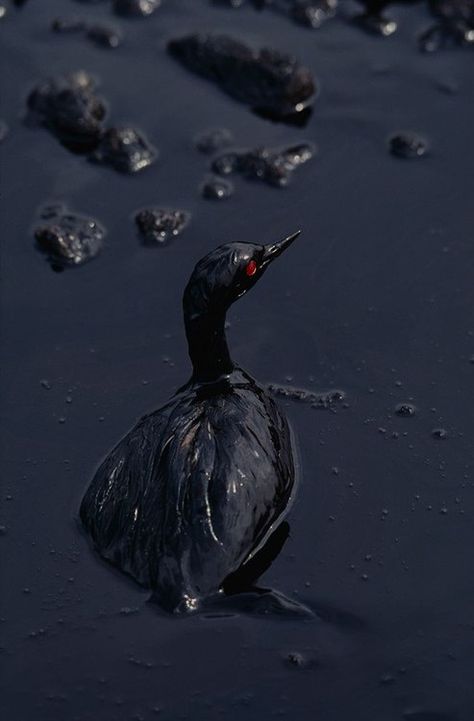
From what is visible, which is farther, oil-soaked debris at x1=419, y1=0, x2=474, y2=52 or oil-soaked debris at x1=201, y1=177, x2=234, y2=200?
oil-soaked debris at x1=419, y1=0, x2=474, y2=52

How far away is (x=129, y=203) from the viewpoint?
8516mm

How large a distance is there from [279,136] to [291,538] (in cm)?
307

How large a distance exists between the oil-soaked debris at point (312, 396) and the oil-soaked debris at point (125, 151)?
2045mm

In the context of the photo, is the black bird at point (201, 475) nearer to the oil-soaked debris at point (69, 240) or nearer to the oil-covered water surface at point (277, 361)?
the oil-covered water surface at point (277, 361)

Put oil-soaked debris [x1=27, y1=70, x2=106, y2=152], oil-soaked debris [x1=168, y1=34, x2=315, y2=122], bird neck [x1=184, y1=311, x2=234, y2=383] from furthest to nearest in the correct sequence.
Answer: oil-soaked debris [x1=168, y1=34, x2=315, y2=122]
oil-soaked debris [x1=27, y1=70, x2=106, y2=152]
bird neck [x1=184, y1=311, x2=234, y2=383]

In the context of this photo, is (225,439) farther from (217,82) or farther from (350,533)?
(217,82)

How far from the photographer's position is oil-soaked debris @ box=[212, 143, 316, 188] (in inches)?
338

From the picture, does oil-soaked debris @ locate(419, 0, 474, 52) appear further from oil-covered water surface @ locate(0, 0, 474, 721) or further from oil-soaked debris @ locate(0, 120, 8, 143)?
oil-soaked debris @ locate(0, 120, 8, 143)

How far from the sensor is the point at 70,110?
29.5ft

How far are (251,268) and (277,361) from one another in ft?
3.36

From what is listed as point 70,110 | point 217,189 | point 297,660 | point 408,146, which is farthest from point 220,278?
point 70,110

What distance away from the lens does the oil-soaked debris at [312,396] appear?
7.32 metres

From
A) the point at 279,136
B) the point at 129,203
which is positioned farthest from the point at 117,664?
the point at 279,136

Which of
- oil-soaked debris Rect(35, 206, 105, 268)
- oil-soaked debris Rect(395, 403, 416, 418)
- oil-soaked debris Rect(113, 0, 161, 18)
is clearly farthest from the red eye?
oil-soaked debris Rect(113, 0, 161, 18)
